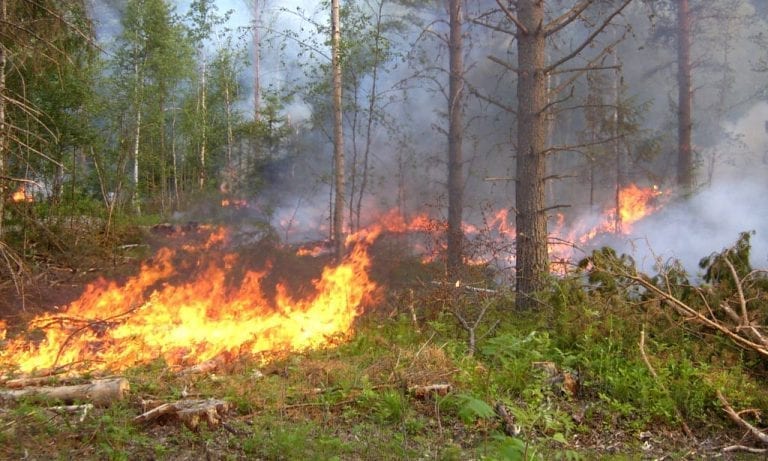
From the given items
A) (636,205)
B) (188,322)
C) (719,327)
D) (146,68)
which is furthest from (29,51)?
(146,68)

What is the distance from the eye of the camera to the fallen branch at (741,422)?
13.6 ft

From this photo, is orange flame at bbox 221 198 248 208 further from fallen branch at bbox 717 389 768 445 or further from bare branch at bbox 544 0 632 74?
fallen branch at bbox 717 389 768 445

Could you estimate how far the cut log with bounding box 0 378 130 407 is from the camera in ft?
15.2

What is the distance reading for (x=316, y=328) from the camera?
23.3 ft

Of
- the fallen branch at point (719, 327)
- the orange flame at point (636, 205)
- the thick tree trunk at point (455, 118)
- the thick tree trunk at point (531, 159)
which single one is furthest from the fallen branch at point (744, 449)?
the orange flame at point (636, 205)

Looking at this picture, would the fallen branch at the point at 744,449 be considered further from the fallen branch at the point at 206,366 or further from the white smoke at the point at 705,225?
the white smoke at the point at 705,225

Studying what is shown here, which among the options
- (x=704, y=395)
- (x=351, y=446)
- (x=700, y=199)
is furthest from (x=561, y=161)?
(x=351, y=446)

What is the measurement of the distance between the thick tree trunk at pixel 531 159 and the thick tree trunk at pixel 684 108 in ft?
35.7

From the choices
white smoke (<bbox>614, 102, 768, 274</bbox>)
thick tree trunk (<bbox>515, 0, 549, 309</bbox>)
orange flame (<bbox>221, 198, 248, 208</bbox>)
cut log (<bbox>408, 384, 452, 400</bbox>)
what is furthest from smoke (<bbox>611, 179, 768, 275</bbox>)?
orange flame (<bbox>221, 198, 248, 208</bbox>)

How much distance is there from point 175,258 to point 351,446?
25.6 feet

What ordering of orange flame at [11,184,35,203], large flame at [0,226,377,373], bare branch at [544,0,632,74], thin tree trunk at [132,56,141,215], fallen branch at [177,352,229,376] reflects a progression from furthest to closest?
thin tree trunk at [132,56,141,215], orange flame at [11,184,35,203], bare branch at [544,0,632,74], large flame at [0,226,377,373], fallen branch at [177,352,229,376]

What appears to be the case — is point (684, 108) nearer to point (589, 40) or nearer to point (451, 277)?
point (589, 40)

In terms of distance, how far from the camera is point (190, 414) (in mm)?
4262

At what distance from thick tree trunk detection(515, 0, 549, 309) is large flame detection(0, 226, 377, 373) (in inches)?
94.2
